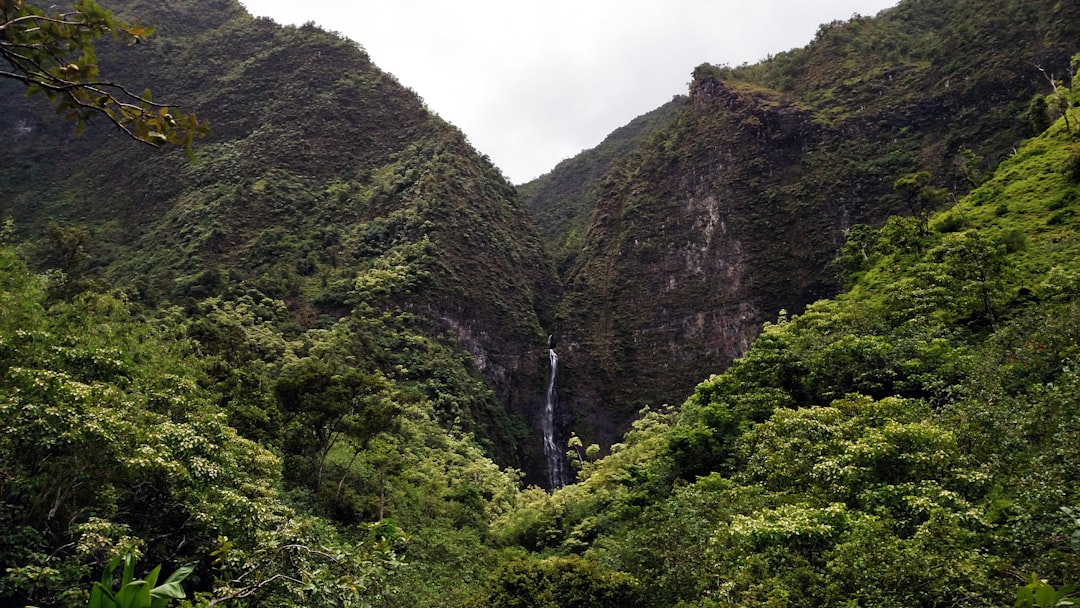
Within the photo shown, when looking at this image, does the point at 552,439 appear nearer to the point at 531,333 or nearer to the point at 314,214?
the point at 531,333

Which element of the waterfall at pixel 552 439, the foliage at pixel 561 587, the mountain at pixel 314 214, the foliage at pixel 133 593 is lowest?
the waterfall at pixel 552 439

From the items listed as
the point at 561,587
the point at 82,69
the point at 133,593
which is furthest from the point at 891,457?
the point at 82,69

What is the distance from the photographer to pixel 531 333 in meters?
45.7

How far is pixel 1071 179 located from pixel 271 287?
1500 inches

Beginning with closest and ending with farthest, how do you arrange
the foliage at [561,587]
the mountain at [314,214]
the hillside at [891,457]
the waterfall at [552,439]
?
1. the hillside at [891,457]
2. the foliage at [561,587]
3. the mountain at [314,214]
4. the waterfall at [552,439]

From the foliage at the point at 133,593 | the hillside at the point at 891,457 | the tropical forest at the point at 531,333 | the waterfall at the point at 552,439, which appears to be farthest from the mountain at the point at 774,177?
the foliage at the point at 133,593

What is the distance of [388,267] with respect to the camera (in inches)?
1588

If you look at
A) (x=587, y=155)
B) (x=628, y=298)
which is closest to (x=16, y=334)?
(x=628, y=298)

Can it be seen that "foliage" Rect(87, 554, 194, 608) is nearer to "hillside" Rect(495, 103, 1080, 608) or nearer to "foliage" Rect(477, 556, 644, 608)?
"hillside" Rect(495, 103, 1080, 608)

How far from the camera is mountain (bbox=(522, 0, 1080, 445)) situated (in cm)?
4091

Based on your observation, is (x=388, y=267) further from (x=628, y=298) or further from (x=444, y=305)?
(x=628, y=298)

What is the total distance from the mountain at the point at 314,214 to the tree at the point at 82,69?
2571cm

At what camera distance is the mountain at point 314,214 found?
36406mm

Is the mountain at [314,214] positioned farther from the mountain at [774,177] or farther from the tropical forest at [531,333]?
the mountain at [774,177]
